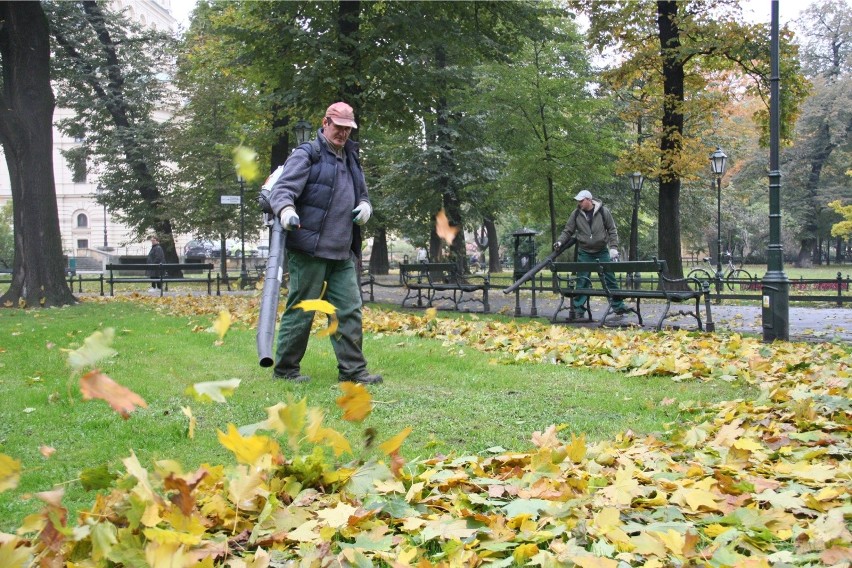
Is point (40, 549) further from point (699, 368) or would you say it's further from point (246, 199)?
point (246, 199)

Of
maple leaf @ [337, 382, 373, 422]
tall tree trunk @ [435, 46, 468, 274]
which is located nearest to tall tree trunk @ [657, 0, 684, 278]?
tall tree trunk @ [435, 46, 468, 274]

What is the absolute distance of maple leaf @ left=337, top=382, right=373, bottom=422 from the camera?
3.03m

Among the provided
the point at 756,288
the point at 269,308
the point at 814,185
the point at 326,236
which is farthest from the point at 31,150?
the point at 814,185

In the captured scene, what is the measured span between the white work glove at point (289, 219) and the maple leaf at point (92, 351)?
2.69m

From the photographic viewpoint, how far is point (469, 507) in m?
2.79

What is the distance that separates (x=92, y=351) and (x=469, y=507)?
143cm

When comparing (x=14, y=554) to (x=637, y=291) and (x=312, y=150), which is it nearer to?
(x=312, y=150)

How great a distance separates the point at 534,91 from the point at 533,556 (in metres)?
20.5

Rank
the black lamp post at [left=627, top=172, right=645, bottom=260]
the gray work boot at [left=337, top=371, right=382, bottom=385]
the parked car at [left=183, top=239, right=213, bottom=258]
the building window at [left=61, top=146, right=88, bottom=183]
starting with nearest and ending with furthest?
the gray work boot at [left=337, top=371, right=382, bottom=385] → the black lamp post at [left=627, top=172, right=645, bottom=260] → the building window at [left=61, top=146, right=88, bottom=183] → the parked car at [left=183, top=239, right=213, bottom=258]

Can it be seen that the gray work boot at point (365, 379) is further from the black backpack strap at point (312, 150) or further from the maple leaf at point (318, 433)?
the maple leaf at point (318, 433)

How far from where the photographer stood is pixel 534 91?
2166 centimetres

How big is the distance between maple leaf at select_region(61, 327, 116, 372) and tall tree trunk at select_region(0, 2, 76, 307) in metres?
13.5

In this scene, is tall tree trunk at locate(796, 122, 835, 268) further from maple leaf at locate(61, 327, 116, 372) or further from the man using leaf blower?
maple leaf at locate(61, 327, 116, 372)

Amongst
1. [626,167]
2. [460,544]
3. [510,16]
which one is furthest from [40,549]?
[626,167]
